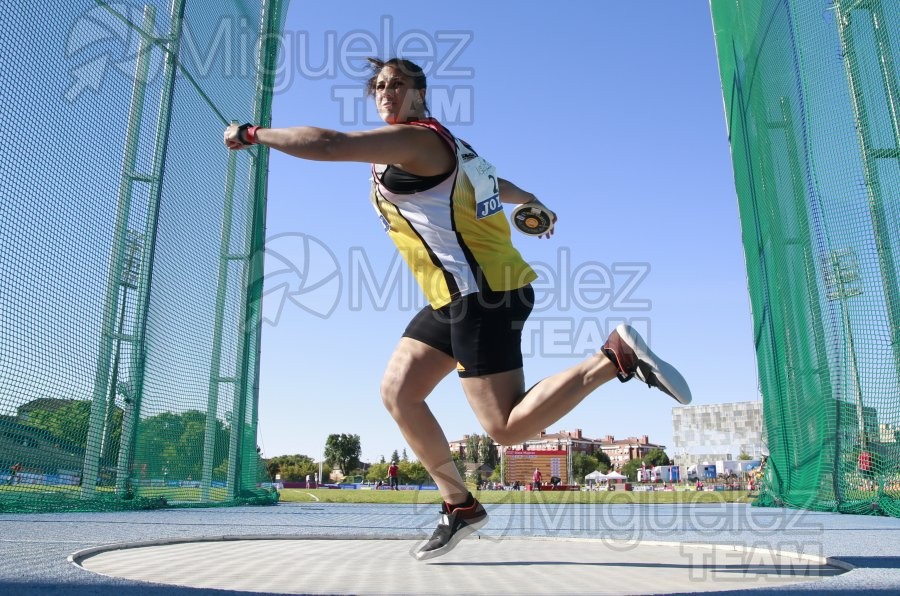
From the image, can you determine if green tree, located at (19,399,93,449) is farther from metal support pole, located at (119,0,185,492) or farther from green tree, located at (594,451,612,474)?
green tree, located at (594,451,612,474)

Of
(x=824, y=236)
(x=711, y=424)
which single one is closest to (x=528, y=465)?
(x=711, y=424)

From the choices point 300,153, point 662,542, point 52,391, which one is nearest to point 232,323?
point 52,391

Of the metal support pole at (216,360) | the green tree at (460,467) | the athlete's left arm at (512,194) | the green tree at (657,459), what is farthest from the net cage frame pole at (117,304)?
the green tree at (657,459)

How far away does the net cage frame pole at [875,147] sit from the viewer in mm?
4668

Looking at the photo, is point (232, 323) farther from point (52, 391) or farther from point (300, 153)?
point (300, 153)

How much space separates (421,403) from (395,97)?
1.12 m

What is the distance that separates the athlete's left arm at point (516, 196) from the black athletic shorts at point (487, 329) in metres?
0.58

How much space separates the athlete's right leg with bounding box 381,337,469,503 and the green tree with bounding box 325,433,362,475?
327 ft

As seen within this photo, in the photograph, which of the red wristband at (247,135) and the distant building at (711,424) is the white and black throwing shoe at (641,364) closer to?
the red wristband at (247,135)

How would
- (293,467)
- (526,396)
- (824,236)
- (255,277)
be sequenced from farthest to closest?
(293,467) < (255,277) < (824,236) < (526,396)

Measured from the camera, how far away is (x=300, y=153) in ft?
6.91

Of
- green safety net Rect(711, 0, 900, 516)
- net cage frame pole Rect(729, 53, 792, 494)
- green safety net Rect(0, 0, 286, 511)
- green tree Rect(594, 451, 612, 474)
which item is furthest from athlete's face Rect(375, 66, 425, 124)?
green tree Rect(594, 451, 612, 474)

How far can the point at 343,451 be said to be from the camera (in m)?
101

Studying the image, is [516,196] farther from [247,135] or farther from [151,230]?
[151,230]
